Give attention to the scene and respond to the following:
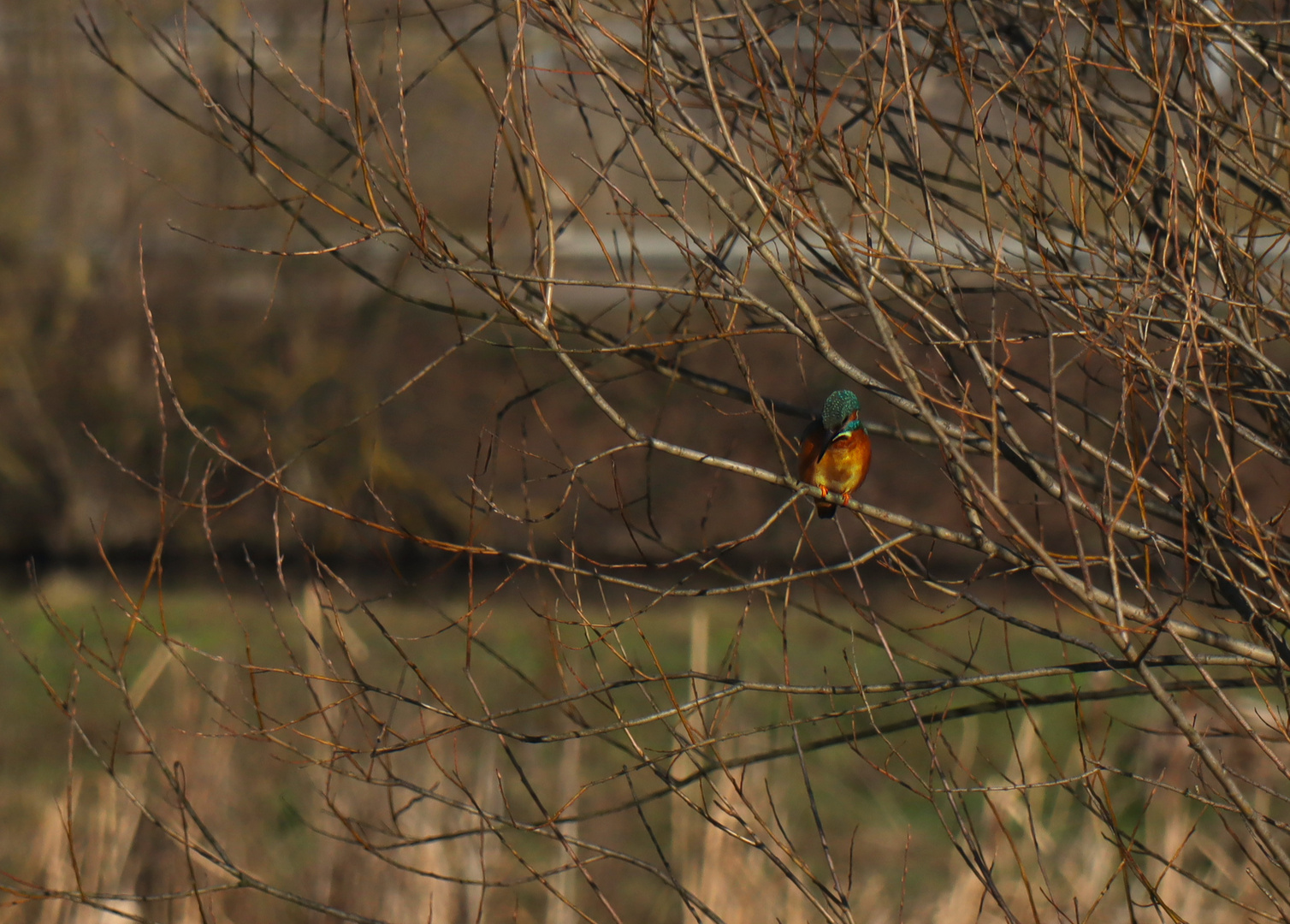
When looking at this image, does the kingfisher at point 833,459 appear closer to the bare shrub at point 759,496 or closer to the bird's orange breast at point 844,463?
the bird's orange breast at point 844,463

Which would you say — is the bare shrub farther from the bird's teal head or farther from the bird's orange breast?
the bird's orange breast

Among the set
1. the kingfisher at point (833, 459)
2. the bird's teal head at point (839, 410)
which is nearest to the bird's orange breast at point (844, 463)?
the kingfisher at point (833, 459)

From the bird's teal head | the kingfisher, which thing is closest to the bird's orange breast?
the kingfisher

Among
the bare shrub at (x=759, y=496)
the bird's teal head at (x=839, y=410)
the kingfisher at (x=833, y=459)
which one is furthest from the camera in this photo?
the kingfisher at (x=833, y=459)

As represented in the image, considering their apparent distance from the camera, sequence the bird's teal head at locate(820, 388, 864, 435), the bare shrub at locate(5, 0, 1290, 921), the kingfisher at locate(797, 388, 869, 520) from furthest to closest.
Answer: the kingfisher at locate(797, 388, 869, 520) < the bird's teal head at locate(820, 388, 864, 435) < the bare shrub at locate(5, 0, 1290, 921)

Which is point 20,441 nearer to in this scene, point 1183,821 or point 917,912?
point 917,912

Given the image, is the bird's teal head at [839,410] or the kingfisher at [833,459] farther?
the kingfisher at [833,459]

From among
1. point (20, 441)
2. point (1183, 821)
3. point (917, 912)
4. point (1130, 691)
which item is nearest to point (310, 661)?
point (917, 912)

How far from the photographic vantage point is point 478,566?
1448 cm

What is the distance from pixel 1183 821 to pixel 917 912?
1.41m

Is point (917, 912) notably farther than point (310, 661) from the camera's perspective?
No

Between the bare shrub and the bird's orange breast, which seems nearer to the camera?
the bare shrub

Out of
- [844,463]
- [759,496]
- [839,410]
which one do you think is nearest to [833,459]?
[844,463]

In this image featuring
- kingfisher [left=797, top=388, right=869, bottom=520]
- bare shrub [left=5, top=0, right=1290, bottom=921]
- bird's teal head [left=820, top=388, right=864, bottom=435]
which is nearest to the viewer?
bare shrub [left=5, top=0, right=1290, bottom=921]
